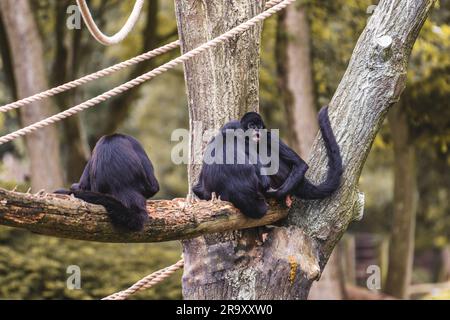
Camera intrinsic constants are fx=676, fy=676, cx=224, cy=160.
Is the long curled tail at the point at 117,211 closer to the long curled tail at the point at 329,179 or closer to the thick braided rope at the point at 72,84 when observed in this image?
the thick braided rope at the point at 72,84

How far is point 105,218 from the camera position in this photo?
4348 mm

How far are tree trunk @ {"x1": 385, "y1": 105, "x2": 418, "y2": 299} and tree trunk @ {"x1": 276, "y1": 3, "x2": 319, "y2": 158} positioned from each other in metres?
1.69

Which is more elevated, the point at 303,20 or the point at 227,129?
the point at 303,20

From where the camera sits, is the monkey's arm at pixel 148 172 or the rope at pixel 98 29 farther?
the rope at pixel 98 29

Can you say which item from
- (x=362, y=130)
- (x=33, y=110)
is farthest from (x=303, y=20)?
(x=362, y=130)

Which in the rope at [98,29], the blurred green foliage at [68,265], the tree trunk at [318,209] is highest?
the rope at [98,29]

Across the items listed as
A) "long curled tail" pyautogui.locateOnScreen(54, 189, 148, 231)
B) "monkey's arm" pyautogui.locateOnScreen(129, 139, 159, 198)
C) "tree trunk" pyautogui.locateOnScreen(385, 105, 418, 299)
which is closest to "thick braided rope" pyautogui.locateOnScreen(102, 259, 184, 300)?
"monkey's arm" pyautogui.locateOnScreen(129, 139, 159, 198)

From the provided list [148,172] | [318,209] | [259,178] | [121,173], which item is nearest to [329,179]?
[318,209]

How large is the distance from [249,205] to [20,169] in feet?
45.5

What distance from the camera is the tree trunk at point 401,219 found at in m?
11.2

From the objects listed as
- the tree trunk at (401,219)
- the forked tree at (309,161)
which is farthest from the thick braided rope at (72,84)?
the tree trunk at (401,219)

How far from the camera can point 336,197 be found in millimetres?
5242
